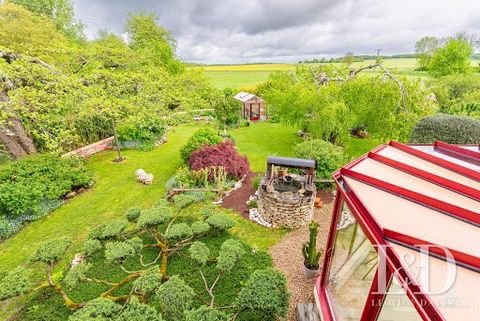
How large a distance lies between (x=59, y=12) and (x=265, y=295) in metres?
37.3

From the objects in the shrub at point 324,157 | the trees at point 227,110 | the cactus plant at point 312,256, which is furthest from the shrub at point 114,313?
the trees at point 227,110

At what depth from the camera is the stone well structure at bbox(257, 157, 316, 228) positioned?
8.42 metres

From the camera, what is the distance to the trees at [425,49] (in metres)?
42.3

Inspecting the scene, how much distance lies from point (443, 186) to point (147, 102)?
39.4ft

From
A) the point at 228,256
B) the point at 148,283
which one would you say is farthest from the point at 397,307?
the point at 148,283

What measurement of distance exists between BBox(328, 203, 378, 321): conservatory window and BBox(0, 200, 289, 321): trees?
1.11m

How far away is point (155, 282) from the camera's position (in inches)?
176

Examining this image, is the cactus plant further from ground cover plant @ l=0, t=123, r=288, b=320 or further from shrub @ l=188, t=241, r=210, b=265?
shrub @ l=188, t=241, r=210, b=265

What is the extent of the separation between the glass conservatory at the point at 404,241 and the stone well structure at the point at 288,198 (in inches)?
124

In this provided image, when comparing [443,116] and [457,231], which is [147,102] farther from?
[443,116]

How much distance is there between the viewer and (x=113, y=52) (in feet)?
46.0

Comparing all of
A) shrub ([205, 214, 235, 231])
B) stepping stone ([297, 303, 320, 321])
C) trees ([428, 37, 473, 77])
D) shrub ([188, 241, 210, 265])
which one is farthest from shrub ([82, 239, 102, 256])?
trees ([428, 37, 473, 77])

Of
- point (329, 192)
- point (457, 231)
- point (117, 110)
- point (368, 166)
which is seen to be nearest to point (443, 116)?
point (329, 192)

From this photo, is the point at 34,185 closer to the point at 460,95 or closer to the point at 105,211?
the point at 105,211
